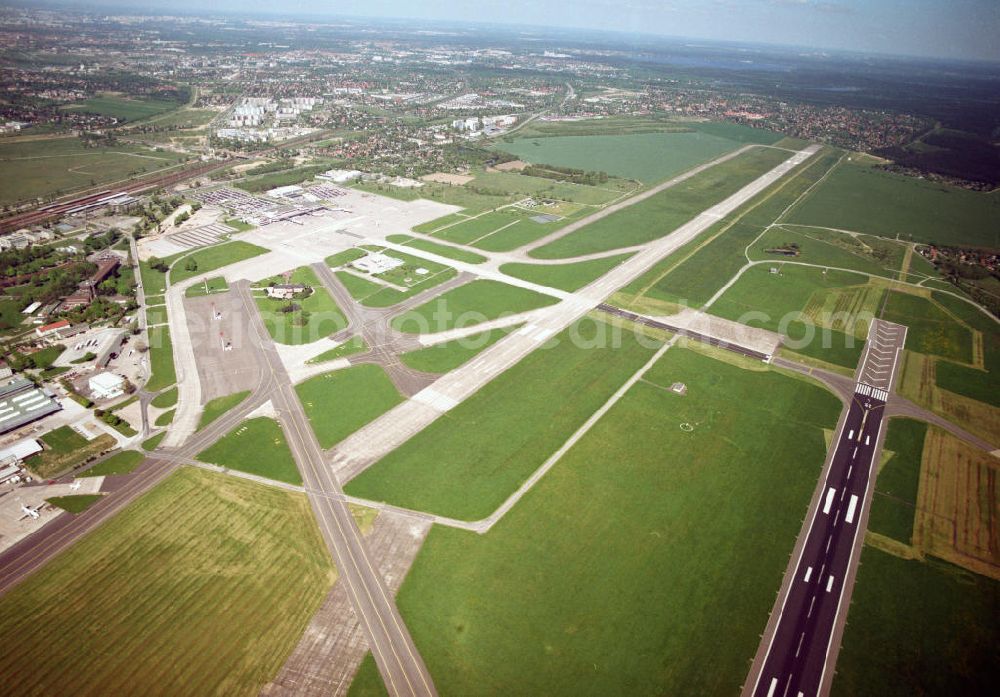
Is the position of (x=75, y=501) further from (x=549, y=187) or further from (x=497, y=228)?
(x=549, y=187)

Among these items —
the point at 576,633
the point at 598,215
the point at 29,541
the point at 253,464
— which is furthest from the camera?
the point at 598,215

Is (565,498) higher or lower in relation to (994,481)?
lower

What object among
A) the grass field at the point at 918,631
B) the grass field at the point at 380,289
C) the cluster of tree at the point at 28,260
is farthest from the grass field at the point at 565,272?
the cluster of tree at the point at 28,260

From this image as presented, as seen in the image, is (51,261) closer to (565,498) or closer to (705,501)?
(565,498)

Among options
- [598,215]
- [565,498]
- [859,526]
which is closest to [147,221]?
[598,215]

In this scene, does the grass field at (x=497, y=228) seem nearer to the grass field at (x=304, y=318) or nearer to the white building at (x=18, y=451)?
the grass field at (x=304, y=318)

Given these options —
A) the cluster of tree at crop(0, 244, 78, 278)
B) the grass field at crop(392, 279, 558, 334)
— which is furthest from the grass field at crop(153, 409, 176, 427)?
the cluster of tree at crop(0, 244, 78, 278)

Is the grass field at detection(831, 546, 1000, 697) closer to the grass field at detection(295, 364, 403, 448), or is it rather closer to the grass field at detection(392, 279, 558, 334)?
the grass field at detection(295, 364, 403, 448)
